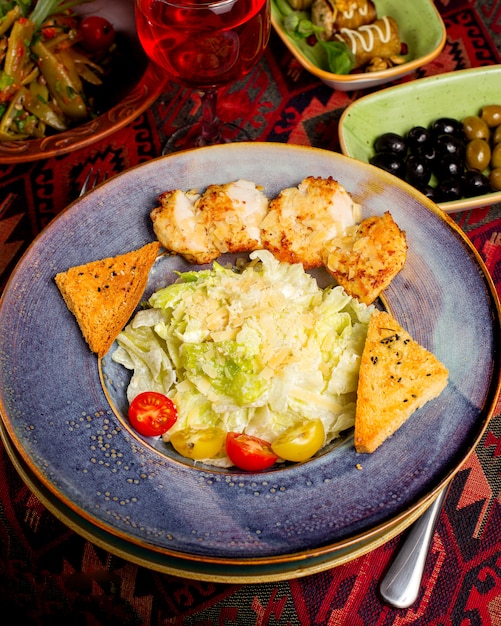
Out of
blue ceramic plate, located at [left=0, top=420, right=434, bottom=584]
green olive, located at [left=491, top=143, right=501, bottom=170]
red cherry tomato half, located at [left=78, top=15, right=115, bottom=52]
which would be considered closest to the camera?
blue ceramic plate, located at [left=0, top=420, right=434, bottom=584]

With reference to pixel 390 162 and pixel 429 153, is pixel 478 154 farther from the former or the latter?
pixel 390 162

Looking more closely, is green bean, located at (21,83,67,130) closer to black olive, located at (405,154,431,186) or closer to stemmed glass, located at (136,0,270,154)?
stemmed glass, located at (136,0,270,154)

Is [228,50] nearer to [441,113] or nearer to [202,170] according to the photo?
[202,170]

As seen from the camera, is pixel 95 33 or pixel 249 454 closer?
pixel 249 454

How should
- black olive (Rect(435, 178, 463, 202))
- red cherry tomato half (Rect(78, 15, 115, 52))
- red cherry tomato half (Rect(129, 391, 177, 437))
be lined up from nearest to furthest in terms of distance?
red cherry tomato half (Rect(129, 391, 177, 437)), black olive (Rect(435, 178, 463, 202)), red cherry tomato half (Rect(78, 15, 115, 52))

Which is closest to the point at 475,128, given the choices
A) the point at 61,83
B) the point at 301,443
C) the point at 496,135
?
the point at 496,135

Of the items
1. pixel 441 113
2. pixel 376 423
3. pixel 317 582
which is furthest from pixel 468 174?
pixel 317 582

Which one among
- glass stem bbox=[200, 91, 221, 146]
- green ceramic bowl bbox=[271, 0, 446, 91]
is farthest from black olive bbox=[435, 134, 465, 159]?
glass stem bbox=[200, 91, 221, 146]
